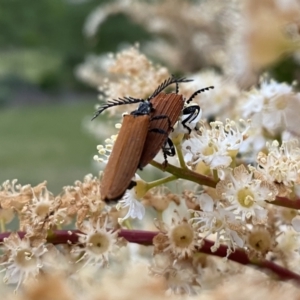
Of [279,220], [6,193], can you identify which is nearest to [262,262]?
[279,220]

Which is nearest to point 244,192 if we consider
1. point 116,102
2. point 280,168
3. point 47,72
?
point 280,168

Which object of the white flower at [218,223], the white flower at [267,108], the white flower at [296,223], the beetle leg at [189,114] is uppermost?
the white flower at [267,108]

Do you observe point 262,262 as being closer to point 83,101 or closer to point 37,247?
point 37,247

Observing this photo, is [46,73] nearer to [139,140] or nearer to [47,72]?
[47,72]

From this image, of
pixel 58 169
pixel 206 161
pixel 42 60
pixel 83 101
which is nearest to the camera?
pixel 206 161

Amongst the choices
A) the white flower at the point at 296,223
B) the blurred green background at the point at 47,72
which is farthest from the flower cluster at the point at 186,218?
the blurred green background at the point at 47,72

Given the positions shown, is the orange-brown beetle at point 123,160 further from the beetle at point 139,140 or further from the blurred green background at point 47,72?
the blurred green background at point 47,72

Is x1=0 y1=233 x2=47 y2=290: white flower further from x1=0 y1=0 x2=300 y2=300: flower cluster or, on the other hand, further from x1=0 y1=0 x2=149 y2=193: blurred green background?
x1=0 y1=0 x2=149 y2=193: blurred green background
